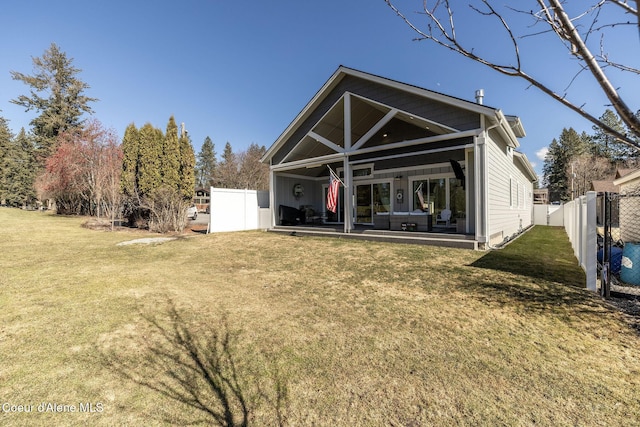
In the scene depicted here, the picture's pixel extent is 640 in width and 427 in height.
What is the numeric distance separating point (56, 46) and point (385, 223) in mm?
39578

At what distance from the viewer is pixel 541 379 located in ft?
7.29

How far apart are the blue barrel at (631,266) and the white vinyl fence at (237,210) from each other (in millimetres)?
12380

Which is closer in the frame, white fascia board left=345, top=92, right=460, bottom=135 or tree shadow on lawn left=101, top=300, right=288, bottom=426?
tree shadow on lawn left=101, top=300, right=288, bottom=426

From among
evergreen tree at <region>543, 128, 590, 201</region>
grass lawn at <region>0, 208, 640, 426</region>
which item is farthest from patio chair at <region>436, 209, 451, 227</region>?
evergreen tree at <region>543, 128, 590, 201</region>

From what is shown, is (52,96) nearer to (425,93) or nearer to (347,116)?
(347,116)

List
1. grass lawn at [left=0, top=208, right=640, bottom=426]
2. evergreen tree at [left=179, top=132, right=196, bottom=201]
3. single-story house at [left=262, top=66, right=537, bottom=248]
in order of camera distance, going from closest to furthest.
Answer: grass lawn at [left=0, top=208, right=640, bottom=426]
single-story house at [left=262, top=66, right=537, bottom=248]
evergreen tree at [left=179, top=132, right=196, bottom=201]

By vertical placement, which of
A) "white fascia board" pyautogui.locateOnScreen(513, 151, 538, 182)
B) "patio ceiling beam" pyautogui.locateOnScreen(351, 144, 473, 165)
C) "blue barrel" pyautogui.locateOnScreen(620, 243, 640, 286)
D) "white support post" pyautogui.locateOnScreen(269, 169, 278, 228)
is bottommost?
"blue barrel" pyautogui.locateOnScreen(620, 243, 640, 286)

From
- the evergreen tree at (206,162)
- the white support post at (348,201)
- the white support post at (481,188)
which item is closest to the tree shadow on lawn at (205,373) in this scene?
the white support post at (481,188)

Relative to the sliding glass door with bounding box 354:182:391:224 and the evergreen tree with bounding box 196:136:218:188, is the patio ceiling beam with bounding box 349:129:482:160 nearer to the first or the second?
the sliding glass door with bounding box 354:182:391:224

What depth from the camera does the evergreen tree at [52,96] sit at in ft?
91.9

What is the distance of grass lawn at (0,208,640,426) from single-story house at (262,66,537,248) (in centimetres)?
432

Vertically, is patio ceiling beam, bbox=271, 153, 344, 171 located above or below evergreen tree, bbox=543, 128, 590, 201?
below

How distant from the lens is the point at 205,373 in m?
2.31

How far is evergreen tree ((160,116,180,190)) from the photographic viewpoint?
12.3m
